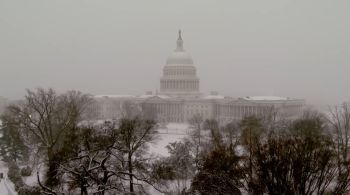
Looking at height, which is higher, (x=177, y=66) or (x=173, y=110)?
(x=177, y=66)

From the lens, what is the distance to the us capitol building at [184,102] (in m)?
88.1

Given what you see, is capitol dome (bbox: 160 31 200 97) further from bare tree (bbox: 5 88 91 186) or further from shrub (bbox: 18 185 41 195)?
shrub (bbox: 18 185 41 195)

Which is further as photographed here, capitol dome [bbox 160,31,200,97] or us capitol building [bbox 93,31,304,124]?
capitol dome [bbox 160,31,200,97]

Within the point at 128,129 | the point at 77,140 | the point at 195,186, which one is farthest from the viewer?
the point at 128,129

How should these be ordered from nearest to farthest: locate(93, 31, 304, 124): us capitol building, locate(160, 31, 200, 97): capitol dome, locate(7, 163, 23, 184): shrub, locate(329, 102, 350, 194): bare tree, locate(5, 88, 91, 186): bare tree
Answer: locate(329, 102, 350, 194): bare tree < locate(7, 163, 23, 184): shrub < locate(5, 88, 91, 186): bare tree < locate(93, 31, 304, 124): us capitol building < locate(160, 31, 200, 97): capitol dome

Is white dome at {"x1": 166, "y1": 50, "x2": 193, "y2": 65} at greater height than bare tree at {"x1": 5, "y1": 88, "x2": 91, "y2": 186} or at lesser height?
greater

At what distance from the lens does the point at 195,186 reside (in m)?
15.1

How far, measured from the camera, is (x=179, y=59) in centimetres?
11412

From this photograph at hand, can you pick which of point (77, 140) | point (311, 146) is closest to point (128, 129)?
point (77, 140)

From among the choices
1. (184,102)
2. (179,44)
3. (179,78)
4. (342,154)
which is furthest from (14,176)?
(179,44)

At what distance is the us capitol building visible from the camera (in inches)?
3469

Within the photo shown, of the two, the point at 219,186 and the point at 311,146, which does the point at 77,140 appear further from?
the point at 311,146

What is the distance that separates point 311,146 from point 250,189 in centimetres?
266

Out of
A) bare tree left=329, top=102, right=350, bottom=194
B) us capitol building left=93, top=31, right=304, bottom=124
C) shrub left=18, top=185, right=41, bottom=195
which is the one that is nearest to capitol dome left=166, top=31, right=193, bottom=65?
us capitol building left=93, top=31, right=304, bottom=124
